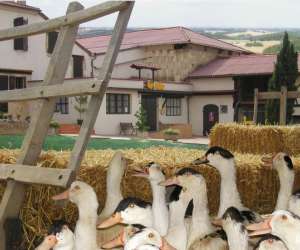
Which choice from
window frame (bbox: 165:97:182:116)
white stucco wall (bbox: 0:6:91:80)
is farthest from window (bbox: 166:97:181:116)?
white stucco wall (bbox: 0:6:91:80)

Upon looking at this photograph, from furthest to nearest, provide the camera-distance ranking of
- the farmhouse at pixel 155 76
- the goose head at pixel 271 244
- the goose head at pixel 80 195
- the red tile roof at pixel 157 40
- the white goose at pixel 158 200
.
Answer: the red tile roof at pixel 157 40, the farmhouse at pixel 155 76, the white goose at pixel 158 200, the goose head at pixel 80 195, the goose head at pixel 271 244

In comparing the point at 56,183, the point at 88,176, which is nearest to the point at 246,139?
the point at 88,176

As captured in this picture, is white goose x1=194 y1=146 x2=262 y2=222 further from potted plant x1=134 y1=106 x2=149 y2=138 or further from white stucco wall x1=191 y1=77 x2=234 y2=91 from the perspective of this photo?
white stucco wall x1=191 y1=77 x2=234 y2=91

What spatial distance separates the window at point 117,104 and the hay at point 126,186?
29.9m

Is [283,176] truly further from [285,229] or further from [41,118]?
[41,118]

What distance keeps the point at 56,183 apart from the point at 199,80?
37.5m

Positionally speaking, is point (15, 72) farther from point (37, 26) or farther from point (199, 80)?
point (37, 26)

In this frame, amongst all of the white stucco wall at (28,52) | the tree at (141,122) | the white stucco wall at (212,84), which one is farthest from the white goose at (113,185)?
the white stucco wall at (212,84)

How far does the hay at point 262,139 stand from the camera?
11.2 meters

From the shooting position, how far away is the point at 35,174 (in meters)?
4.53

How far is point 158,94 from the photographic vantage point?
4031 centimetres

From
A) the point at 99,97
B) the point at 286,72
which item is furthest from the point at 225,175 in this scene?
the point at 286,72

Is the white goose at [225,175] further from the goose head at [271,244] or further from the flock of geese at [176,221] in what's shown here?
the goose head at [271,244]

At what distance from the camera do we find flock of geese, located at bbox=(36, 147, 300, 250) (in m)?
3.90
